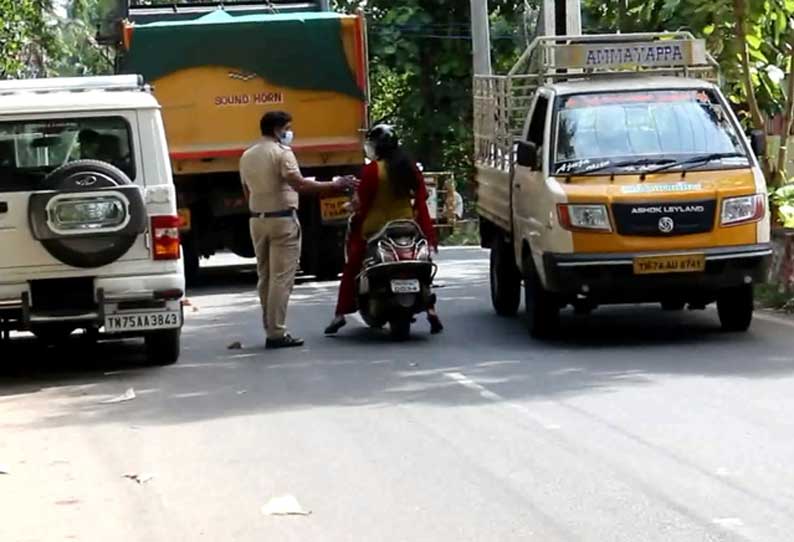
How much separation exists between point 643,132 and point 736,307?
1635 mm

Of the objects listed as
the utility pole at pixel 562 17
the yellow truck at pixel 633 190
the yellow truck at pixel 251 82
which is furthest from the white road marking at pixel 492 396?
the utility pole at pixel 562 17

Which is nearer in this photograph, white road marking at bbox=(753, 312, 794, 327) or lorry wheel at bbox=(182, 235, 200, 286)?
white road marking at bbox=(753, 312, 794, 327)

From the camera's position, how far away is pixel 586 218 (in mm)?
12734

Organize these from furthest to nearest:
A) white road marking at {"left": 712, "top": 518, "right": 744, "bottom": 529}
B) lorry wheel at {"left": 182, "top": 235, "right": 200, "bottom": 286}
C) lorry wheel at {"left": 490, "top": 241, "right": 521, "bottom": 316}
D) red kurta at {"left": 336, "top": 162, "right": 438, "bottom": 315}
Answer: lorry wheel at {"left": 182, "top": 235, "right": 200, "bottom": 286} → lorry wheel at {"left": 490, "top": 241, "right": 521, "bottom": 316} → red kurta at {"left": 336, "top": 162, "right": 438, "bottom": 315} → white road marking at {"left": 712, "top": 518, "right": 744, "bottom": 529}

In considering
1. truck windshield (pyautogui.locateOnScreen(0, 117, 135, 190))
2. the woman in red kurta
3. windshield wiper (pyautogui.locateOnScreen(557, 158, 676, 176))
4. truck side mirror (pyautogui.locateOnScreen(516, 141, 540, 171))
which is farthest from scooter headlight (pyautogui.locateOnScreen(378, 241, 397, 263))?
truck windshield (pyautogui.locateOnScreen(0, 117, 135, 190))

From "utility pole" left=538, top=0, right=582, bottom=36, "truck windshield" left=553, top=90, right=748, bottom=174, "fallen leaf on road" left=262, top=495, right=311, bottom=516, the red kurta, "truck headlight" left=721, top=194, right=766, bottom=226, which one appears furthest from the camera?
"utility pole" left=538, top=0, right=582, bottom=36

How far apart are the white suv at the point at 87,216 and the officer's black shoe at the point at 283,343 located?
4.85 feet

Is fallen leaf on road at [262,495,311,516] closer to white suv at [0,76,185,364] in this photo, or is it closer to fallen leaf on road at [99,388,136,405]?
fallen leaf on road at [99,388,136,405]

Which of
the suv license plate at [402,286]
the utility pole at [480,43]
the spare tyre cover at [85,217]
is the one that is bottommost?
the suv license plate at [402,286]

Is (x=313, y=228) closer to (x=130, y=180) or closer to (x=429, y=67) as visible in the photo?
(x=130, y=180)

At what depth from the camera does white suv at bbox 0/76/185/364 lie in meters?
12.1

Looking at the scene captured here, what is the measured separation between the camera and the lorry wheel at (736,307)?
1330 centimetres

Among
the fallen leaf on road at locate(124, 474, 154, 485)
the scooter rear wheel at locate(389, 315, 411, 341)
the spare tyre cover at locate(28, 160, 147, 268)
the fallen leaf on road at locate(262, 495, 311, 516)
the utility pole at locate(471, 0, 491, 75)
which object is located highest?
the utility pole at locate(471, 0, 491, 75)

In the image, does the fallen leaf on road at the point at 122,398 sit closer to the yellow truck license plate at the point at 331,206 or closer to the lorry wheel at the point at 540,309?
the lorry wheel at the point at 540,309
